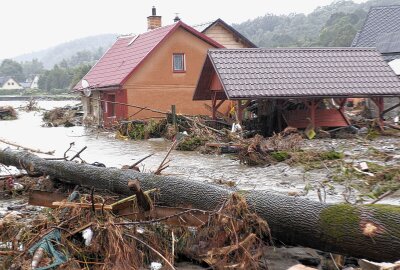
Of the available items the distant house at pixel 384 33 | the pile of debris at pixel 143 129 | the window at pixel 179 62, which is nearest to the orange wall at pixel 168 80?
the window at pixel 179 62

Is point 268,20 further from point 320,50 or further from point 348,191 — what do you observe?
point 348,191

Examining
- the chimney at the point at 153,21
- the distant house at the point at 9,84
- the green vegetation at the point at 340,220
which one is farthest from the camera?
the distant house at the point at 9,84

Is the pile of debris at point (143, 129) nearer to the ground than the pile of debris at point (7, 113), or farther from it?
farther from it

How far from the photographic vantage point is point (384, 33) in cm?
2952

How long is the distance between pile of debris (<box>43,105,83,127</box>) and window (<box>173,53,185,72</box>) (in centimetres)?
784

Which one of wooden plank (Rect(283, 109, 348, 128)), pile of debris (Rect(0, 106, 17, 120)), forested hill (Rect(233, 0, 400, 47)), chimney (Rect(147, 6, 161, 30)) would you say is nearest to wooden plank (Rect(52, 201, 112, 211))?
wooden plank (Rect(283, 109, 348, 128))

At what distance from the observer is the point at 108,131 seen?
24.6m

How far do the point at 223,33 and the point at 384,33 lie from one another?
8.88m

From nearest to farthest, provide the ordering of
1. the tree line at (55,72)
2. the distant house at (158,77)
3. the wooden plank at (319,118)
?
the wooden plank at (319,118), the distant house at (158,77), the tree line at (55,72)

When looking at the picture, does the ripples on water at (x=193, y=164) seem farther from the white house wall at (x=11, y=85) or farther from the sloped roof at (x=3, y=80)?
the sloped roof at (x=3, y=80)

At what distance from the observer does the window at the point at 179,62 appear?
25875mm

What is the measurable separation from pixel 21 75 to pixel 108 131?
126 m

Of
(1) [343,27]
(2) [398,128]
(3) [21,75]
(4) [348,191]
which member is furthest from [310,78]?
(3) [21,75]

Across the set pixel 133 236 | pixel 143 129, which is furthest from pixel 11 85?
pixel 133 236
